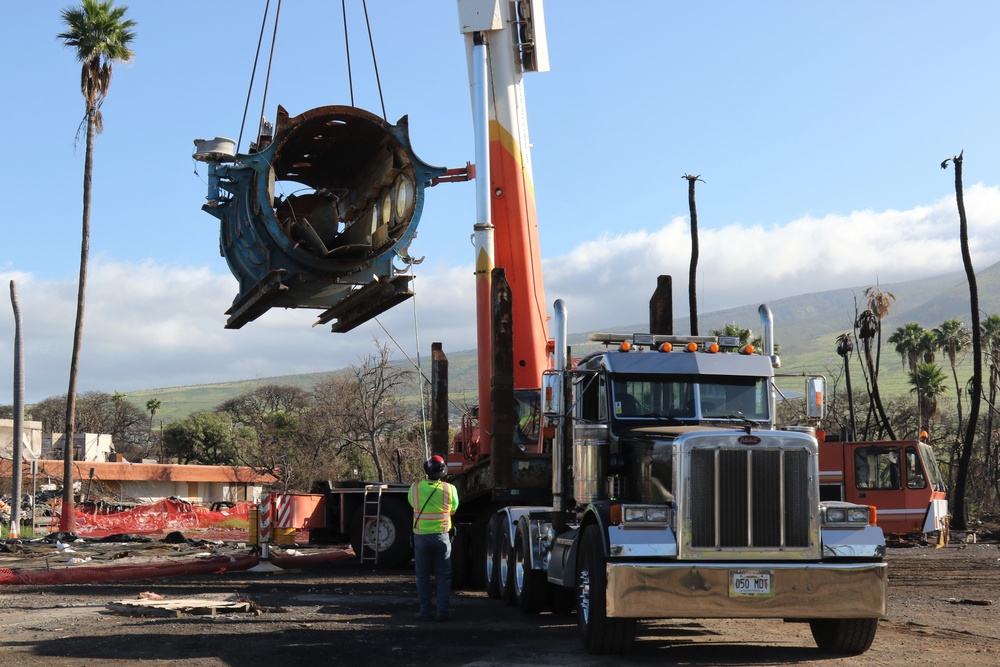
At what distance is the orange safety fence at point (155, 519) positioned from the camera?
3656 cm

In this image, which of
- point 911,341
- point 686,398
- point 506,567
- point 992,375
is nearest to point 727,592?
point 686,398

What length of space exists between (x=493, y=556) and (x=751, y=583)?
20.2ft

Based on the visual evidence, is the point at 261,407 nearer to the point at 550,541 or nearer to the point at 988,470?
the point at 988,470

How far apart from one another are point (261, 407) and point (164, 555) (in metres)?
75.0

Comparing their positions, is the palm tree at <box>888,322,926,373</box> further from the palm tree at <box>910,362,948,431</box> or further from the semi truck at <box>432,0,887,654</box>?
the semi truck at <box>432,0,887,654</box>

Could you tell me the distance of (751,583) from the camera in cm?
967

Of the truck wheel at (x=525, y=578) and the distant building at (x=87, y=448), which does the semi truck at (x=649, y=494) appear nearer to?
the truck wheel at (x=525, y=578)

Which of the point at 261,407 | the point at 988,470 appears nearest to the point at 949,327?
the point at 988,470

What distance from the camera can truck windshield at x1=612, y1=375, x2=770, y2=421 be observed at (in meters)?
12.0

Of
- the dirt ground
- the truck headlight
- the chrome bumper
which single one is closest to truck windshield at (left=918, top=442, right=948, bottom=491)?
the dirt ground

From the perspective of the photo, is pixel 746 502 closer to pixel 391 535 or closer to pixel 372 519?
pixel 391 535

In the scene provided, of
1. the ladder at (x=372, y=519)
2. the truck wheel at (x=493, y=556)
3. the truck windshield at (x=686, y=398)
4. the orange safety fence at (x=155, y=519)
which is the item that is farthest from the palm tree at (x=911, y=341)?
the truck windshield at (x=686, y=398)

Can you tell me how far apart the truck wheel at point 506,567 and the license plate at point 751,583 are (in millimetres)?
4855

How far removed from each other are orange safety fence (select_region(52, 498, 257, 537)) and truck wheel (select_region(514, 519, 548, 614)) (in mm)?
22065
